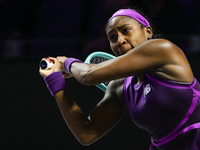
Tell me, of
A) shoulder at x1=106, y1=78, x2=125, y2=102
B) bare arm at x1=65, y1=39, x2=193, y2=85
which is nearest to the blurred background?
shoulder at x1=106, y1=78, x2=125, y2=102

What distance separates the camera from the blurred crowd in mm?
2674

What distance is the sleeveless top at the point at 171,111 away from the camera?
1039 mm

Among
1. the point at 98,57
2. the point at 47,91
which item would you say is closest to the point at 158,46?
the point at 98,57

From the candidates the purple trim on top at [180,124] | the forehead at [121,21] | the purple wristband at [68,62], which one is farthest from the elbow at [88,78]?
the purple trim on top at [180,124]

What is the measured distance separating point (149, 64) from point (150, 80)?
94mm

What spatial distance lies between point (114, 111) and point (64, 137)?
128cm

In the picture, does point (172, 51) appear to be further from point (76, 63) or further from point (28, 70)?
point (28, 70)

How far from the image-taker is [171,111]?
1.05 meters

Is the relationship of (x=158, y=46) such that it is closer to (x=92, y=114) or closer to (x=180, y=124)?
(x=180, y=124)

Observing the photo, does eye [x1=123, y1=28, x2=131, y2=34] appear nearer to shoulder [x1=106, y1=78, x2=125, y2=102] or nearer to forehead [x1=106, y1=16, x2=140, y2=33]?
forehead [x1=106, y1=16, x2=140, y2=33]

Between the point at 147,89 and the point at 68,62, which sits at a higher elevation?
the point at 68,62

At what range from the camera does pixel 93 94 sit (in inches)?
100

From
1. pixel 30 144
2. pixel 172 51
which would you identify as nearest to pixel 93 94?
pixel 30 144

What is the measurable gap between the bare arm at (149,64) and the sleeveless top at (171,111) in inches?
1.5
